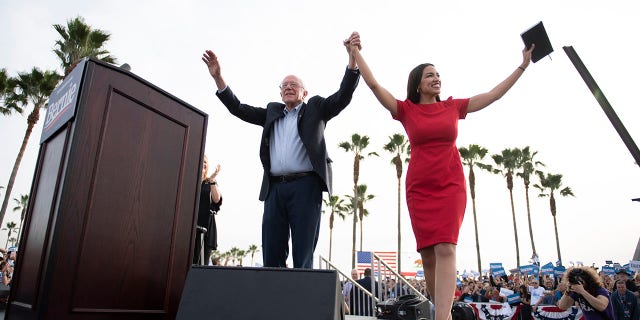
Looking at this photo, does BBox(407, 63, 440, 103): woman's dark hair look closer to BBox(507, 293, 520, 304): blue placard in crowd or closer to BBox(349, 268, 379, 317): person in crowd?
BBox(349, 268, 379, 317): person in crowd

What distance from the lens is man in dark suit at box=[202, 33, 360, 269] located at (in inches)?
107

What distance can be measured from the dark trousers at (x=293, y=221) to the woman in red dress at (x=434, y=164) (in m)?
0.67

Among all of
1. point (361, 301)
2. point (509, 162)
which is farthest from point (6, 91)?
point (509, 162)

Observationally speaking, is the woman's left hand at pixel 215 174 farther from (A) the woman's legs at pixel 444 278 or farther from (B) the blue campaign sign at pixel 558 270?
(B) the blue campaign sign at pixel 558 270

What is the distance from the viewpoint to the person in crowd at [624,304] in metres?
7.94

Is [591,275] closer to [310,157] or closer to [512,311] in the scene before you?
[512,311]

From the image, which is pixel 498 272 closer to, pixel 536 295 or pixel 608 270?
pixel 608 270

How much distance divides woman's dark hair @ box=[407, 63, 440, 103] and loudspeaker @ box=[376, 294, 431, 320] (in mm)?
1633

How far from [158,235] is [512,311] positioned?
9839 millimetres

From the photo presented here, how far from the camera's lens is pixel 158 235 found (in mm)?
2275

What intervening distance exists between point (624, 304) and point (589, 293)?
3895mm

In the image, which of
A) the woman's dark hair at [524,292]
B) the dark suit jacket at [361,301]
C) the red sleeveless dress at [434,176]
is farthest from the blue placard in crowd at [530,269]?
the red sleeveless dress at [434,176]

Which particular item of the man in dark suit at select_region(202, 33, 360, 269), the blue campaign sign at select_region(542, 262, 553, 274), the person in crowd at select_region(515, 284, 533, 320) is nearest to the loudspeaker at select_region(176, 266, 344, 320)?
the man in dark suit at select_region(202, 33, 360, 269)

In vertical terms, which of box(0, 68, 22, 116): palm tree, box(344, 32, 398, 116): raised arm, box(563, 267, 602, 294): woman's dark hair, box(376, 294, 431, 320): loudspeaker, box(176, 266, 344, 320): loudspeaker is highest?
box(0, 68, 22, 116): palm tree
